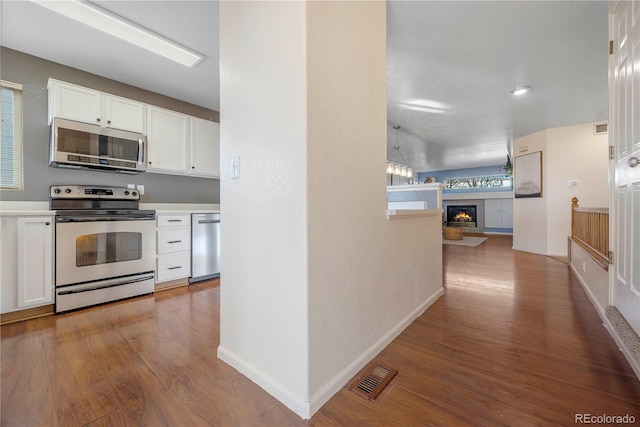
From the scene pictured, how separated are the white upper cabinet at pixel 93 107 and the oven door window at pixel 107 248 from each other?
47.6 inches

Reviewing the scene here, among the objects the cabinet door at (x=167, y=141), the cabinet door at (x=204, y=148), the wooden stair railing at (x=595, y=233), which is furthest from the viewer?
the cabinet door at (x=204, y=148)

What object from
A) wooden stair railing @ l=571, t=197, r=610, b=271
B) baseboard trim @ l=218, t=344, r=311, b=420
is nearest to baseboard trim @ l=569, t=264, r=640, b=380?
wooden stair railing @ l=571, t=197, r=610, b=271

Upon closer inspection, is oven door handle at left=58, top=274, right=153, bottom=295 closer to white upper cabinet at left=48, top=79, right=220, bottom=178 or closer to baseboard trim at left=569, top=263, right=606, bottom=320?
white upper cabinet at left=48, top=79, right=220, bottom=178

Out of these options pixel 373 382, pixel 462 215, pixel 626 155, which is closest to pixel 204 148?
pixel 373 382

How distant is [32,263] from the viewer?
215cm

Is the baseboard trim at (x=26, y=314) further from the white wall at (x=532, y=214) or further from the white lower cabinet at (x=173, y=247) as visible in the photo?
the white wall at (x=532, y=214)

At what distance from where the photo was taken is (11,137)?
2430 millimetres

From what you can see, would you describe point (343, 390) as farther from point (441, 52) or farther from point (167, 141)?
point (167, 141)

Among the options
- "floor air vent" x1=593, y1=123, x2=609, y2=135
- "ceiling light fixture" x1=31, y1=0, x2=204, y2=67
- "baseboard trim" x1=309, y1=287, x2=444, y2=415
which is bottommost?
"baseboard trim" x1=309, y1=287, x2=444, y2=415

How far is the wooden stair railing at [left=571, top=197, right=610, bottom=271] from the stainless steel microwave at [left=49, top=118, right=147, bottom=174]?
4515 millimetres

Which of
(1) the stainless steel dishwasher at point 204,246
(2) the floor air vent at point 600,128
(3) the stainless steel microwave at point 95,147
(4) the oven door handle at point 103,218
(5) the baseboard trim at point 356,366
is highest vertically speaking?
(2) the floor air vent at point 600,128

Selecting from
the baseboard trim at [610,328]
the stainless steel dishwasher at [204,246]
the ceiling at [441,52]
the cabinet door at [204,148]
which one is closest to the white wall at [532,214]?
the ceiling at [441,52]

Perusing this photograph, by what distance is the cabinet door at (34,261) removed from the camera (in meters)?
2.10

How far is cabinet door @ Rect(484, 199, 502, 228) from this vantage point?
29.7ft
